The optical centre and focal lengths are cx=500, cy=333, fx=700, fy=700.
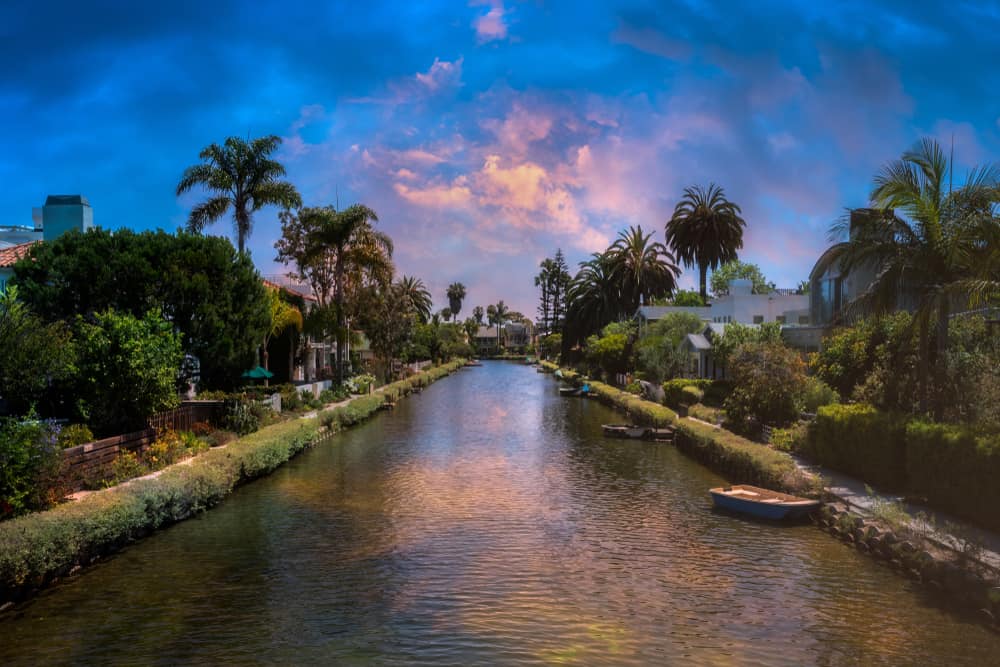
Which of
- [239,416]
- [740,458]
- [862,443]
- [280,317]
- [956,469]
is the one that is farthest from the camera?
[280,317]

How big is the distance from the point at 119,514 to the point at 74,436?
6166 mm

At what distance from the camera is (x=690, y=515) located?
20.5 meters

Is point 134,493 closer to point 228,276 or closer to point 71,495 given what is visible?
point 71,495

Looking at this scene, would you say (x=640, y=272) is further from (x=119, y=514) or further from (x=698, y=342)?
(x=119, y=514)

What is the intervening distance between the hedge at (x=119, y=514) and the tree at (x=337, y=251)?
89.2 ft

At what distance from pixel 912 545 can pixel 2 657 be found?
16.8 metres

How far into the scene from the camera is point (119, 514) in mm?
15898

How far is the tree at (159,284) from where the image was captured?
28328 millimetres

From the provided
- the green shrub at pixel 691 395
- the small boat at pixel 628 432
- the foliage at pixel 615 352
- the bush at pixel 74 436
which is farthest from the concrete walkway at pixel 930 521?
the foliage at pixel 615 352

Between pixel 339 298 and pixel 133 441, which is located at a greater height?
pixel 339 298

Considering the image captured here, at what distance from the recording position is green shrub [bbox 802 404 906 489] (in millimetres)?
18984

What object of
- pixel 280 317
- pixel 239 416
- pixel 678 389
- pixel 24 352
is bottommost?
pixel 678 389

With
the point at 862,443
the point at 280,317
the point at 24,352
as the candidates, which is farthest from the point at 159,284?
the point at 862,443

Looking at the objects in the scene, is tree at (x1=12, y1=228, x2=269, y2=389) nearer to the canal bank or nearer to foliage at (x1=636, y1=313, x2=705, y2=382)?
the canal bank
